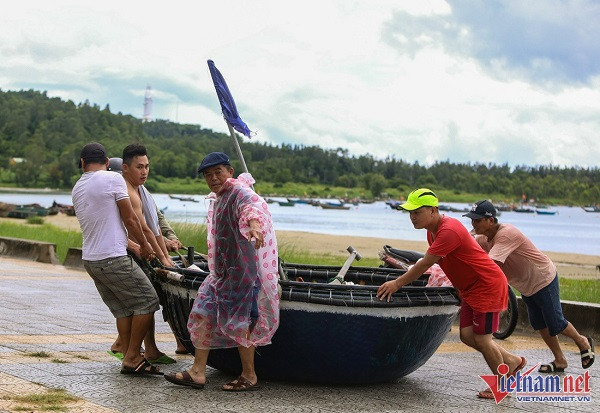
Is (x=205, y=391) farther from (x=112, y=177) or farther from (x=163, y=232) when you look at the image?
(x=163, y=232)

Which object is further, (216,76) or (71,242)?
(71,242)

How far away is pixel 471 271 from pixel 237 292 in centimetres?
177

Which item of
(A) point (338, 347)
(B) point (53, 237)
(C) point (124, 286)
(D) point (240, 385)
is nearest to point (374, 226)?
(B) point (53, 237)

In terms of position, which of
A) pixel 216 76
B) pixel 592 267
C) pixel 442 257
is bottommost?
pixel 592 267

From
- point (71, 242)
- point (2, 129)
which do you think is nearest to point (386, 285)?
point (71, 242)

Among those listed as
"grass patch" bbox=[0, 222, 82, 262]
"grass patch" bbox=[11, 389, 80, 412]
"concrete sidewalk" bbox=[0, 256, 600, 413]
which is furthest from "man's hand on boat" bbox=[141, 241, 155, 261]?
A: "grass patch" bbox=[0, 222, 82, 262]

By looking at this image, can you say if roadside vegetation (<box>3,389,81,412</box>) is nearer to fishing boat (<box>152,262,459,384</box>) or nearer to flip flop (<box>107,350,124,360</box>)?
flip flop (<box>107,350,124,360</box>)

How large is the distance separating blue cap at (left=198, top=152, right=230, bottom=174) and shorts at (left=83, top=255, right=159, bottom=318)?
92 cm

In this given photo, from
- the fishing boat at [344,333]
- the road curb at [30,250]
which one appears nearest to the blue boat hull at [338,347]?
the fishing boat at [344,333]

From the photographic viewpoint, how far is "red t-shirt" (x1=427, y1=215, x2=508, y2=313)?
6.85 metres

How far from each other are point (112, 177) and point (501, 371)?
329 centimetres

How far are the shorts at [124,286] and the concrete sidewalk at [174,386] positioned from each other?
0.50m

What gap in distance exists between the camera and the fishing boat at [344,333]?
6.71m

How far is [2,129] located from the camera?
14788 centimetres
